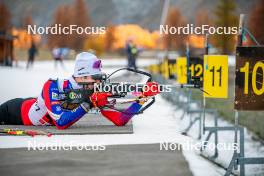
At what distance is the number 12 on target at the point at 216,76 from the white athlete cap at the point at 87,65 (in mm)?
1559

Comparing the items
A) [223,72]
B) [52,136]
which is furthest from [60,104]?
[223,72]

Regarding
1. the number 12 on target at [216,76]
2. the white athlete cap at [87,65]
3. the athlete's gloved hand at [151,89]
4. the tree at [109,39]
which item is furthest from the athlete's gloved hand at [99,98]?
the tree at [109,39]

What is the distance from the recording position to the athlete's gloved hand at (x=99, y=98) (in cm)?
759

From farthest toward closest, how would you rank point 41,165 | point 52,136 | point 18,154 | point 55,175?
1. point 52,136
2. point 18,154
3. point 41,165
4. point 55,175

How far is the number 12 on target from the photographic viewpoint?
25.4 ft

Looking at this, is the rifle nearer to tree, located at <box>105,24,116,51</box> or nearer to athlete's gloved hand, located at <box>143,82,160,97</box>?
athlete's gloved hand, located at <box>143,82,160,97</box>

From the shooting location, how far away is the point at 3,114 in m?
8.72

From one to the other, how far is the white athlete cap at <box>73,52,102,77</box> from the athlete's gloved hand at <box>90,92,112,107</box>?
1.04ft

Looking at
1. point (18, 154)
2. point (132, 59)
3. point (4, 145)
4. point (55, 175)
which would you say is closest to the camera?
point (55, 175)

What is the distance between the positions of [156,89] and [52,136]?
1560mm

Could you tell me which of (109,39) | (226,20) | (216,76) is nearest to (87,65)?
(216,76)

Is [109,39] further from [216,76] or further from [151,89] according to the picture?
[151,89]

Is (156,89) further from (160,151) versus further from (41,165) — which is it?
(41,165)

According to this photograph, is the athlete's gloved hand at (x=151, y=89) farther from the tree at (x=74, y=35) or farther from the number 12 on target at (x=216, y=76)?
the tree at (x=74, y=35)
